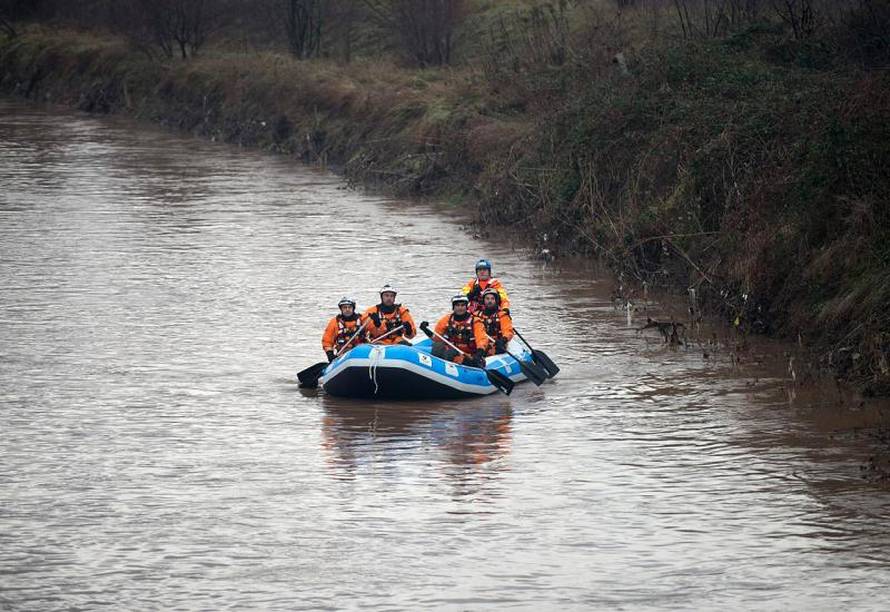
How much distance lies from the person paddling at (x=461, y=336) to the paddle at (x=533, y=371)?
0.47 meters

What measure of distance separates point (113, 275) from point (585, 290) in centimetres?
845

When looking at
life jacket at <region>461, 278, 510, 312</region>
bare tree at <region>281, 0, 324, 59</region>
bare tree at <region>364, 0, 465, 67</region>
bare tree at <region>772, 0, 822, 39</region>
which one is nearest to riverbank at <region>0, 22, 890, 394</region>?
bare tree at <region>772, 0, 822, 39</region>

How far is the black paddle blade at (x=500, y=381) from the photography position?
19.9m

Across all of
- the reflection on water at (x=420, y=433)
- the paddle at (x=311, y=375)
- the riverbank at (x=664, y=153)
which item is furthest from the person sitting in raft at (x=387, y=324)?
the riverbank at (x=664, y=153)

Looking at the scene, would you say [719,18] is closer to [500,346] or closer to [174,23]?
[500,346]

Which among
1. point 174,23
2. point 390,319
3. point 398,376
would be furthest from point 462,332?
point 174,23

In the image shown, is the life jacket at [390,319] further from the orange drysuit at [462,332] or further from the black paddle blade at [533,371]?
the black paddle blade at [533,371]

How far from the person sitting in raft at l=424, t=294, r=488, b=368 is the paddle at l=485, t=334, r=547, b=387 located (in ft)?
1.55

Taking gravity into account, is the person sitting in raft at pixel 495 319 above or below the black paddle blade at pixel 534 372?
above

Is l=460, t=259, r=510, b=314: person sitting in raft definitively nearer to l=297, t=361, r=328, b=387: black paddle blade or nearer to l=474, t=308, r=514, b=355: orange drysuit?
l=474, t=308, r=514, b=355: orange drysuit

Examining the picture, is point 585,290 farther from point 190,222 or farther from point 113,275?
point 190,222

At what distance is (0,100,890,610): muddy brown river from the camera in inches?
519

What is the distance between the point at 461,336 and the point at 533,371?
113 centimetres

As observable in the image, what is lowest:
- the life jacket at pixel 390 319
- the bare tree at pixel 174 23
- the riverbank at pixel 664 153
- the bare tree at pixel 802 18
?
the life jacket at pixel 390 319
